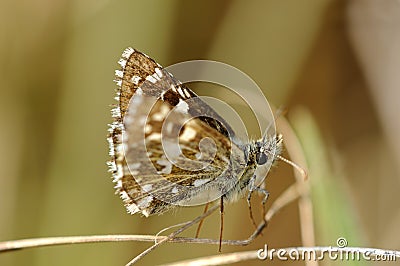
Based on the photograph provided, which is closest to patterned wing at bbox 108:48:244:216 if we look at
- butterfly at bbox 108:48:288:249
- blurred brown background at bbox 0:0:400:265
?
butterfly at bbox 108:48:288:249

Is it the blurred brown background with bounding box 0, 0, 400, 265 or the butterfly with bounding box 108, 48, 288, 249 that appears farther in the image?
the blurred brown background with bounding box 0, 0, 400, 265

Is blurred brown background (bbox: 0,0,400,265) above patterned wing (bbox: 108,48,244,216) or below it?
above

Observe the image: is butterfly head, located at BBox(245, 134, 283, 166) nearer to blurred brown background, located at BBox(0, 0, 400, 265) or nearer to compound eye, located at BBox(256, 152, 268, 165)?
compound eye, located at BBox(256, 152, 268, 165)

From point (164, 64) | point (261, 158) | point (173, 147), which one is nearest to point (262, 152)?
point (261, 158)

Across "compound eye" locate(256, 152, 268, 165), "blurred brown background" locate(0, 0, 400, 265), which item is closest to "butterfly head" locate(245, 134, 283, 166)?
"compound eye" locate(256, 152, 268, 165)

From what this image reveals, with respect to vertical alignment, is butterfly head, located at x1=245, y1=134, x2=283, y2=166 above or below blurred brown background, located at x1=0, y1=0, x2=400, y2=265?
below

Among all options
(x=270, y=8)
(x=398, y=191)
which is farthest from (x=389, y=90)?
(x=270, y=8)

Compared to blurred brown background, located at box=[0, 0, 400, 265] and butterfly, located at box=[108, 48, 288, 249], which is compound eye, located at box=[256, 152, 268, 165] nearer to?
butterfly, located at box=[108, 48, 288, 249]
